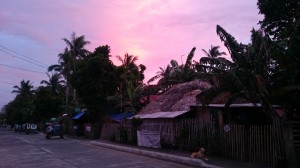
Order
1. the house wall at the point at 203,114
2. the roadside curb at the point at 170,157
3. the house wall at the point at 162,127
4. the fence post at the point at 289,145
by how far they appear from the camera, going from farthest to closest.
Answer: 1. the house wall at the point at 162,127
2. the house wall at the point at 203,114
3. the roadside curb at the point at 170,157
4. the fence post at the point at 289,145

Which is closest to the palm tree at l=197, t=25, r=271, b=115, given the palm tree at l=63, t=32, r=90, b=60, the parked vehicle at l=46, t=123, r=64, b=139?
the parked vehicle at l=46, t=123, r=64, b=139

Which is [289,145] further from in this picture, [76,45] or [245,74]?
[76,45]

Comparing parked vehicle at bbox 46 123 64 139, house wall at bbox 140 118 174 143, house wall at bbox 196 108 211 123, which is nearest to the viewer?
house wall at bbox 196 108 211 123

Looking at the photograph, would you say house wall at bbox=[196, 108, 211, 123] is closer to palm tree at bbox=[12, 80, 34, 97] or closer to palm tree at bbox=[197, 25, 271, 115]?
palm tree at bbox=[197, 25, 271, 115]

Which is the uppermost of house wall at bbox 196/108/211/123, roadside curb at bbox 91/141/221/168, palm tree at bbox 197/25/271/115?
palm tree at bbox 197/25/271/115

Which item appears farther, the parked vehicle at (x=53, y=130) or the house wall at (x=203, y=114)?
the parked vehicle at (x=53, y=130)

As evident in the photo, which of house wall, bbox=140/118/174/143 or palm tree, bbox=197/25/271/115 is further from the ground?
palm tree, bbox=197/25/271/115

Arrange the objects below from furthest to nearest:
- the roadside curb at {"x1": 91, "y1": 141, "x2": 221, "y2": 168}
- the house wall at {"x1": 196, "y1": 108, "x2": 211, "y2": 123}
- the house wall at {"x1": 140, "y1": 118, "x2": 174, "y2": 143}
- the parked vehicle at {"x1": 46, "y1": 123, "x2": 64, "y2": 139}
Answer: the parked vehicle at {"x1": 46, "y1": 123, "x2": 64, "y2": 139}
the house wall at {"x1": 140, "y1": 118, "x2": 174, "y2": 143}
the house wall at {"x1": 196, "y1": 108, "x2": 211, "y2": 123}
the roadside curb at {"x1": 91, "y1": 141, "x2": 221, "y2": 168}

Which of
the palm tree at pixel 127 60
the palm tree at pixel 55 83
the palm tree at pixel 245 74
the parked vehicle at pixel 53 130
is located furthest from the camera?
the palm tree at pixel 55 83

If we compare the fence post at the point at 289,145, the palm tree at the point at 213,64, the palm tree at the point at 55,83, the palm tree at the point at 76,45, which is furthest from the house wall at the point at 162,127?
the palm tree at the point at 55,83

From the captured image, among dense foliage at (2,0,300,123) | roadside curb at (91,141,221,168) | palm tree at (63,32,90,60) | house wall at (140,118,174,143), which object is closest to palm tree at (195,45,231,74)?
dense foliage at (2,0,300,123)

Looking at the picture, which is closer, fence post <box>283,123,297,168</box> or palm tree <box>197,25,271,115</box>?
fence post <box>283,123,297,168</box>

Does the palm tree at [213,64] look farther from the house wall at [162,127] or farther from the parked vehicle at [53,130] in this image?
the parked vehicle at [53,130]

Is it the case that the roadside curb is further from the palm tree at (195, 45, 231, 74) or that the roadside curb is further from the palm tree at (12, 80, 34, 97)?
the palm tree at (12, 80, 34, 97)
